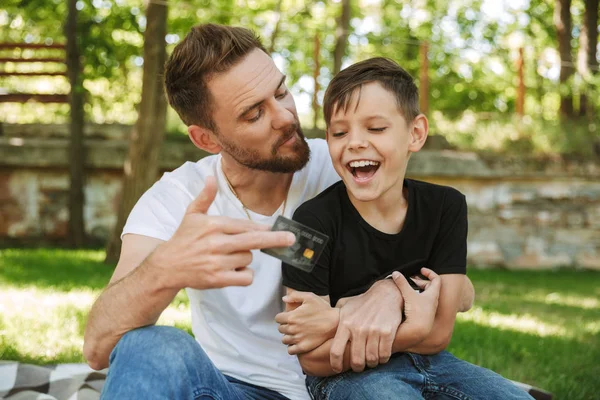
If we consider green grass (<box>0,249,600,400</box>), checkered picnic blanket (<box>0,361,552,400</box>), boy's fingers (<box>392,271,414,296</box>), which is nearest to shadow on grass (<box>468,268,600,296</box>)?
green grass (<box>0,249,600,400</box>)

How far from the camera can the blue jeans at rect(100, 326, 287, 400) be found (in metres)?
1.63

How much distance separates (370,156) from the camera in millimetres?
2084

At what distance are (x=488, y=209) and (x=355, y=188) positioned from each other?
6.41 metres

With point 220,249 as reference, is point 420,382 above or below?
below

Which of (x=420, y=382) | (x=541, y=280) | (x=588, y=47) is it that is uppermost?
(x=588, y=47)

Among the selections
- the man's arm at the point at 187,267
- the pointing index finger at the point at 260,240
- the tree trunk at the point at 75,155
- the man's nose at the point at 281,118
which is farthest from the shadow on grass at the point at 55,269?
the pointing index finger at the point at 260,240

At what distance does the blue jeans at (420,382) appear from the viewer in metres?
1.88

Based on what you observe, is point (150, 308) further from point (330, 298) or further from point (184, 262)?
point (330, 298)

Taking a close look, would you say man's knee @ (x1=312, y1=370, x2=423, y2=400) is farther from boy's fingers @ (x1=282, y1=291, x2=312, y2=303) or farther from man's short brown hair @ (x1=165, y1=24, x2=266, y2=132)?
man's short brown hair @ (x1=165, y1=24, x2=266, y2=132)

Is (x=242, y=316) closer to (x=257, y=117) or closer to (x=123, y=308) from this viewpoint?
(x=123, y=308)

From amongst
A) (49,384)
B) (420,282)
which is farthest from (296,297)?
(49,384)

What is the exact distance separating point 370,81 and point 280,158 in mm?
400

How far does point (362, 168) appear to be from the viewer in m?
2.14

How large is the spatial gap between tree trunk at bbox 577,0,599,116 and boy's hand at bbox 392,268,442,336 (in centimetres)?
861
